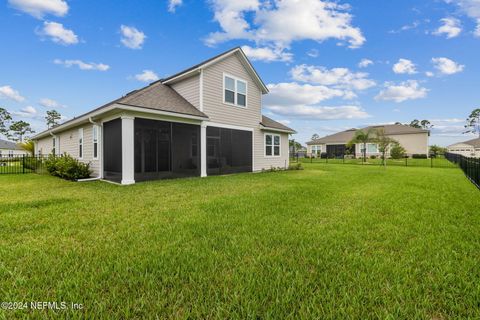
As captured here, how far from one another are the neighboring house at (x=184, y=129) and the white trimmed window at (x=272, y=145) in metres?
0.12

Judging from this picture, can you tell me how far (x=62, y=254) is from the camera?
2850 mm

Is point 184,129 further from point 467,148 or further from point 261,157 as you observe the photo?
point 467,148

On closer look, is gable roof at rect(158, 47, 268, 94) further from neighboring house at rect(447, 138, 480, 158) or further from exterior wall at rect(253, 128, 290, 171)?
neighboring house at rect(447, 138, 480, 158)

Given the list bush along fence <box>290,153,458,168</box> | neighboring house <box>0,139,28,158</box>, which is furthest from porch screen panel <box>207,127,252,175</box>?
neighboring house <box>0,139,28,158</box>

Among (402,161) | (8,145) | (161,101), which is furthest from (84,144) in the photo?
(8,145)

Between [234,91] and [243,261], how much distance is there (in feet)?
38.4

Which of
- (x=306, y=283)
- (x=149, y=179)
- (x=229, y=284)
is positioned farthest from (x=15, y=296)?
(x=149, y=179)

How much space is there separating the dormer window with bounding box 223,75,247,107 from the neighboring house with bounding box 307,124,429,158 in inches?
1096

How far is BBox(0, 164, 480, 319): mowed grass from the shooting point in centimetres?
190

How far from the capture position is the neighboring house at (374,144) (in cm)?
3547

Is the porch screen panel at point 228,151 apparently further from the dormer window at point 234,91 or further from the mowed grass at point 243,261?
the mowed grass at point 243,261

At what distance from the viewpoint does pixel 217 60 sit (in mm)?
11977

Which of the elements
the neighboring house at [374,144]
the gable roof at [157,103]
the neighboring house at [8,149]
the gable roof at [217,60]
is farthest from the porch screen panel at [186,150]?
the neighboring house at [8,149]

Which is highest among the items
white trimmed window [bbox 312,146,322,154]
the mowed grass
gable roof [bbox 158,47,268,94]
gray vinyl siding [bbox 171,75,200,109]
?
gable roof [bbox 158,47,268,94]
